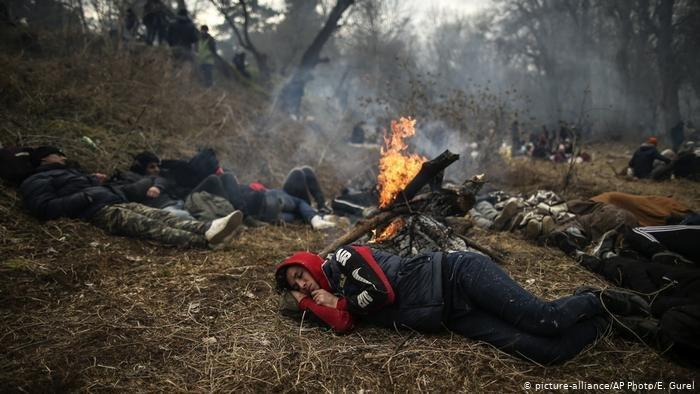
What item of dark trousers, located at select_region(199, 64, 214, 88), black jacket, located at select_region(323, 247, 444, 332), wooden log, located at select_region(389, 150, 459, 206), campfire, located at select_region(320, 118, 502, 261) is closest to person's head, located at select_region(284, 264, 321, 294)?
black jacket, located at select_region(323, 247, 444, 332)

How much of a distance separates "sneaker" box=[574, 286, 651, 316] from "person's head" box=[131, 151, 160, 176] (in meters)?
6.55

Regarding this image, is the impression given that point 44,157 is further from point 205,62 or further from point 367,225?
point 205,62

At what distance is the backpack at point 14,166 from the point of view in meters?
4.86

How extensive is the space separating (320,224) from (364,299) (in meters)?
3.47

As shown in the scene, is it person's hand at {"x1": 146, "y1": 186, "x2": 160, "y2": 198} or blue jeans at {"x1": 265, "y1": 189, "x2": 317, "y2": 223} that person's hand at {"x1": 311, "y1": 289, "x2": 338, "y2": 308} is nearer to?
blue jeans at {"x1": 265, "y1": 189, "x2": 317, "y2": 223}

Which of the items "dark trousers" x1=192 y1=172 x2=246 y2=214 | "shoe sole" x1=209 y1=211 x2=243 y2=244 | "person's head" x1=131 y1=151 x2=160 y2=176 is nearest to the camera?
"shoe sole" x1=209 y1=211 x2=243 y2=244

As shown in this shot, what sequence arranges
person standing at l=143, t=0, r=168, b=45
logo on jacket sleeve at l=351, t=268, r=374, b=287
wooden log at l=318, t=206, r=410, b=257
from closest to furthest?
1. logo on jacket sleeve at l=351, t=268, r=374, b=287
2. wooden log at l=318, t=206, r=410, b=257
3. person standing at l=143, t=0, r=168, b=45

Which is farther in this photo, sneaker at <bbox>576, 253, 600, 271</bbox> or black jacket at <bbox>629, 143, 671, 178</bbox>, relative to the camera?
black jacket at <bbox>629, 143, 671, 178</bbox>

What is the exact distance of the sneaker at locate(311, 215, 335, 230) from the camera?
6082mm

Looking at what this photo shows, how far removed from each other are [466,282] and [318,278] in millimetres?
1156

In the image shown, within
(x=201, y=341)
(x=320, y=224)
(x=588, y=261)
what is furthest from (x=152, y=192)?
(x=588, y=261)

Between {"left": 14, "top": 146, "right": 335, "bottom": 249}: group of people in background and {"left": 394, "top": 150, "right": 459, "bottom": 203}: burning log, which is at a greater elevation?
{"left": 394, "top": 150, "right": 459, "bottom": 203}: burning log

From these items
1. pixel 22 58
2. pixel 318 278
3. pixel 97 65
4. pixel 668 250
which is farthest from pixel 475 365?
pixel 22 58

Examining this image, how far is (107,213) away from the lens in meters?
4.76
